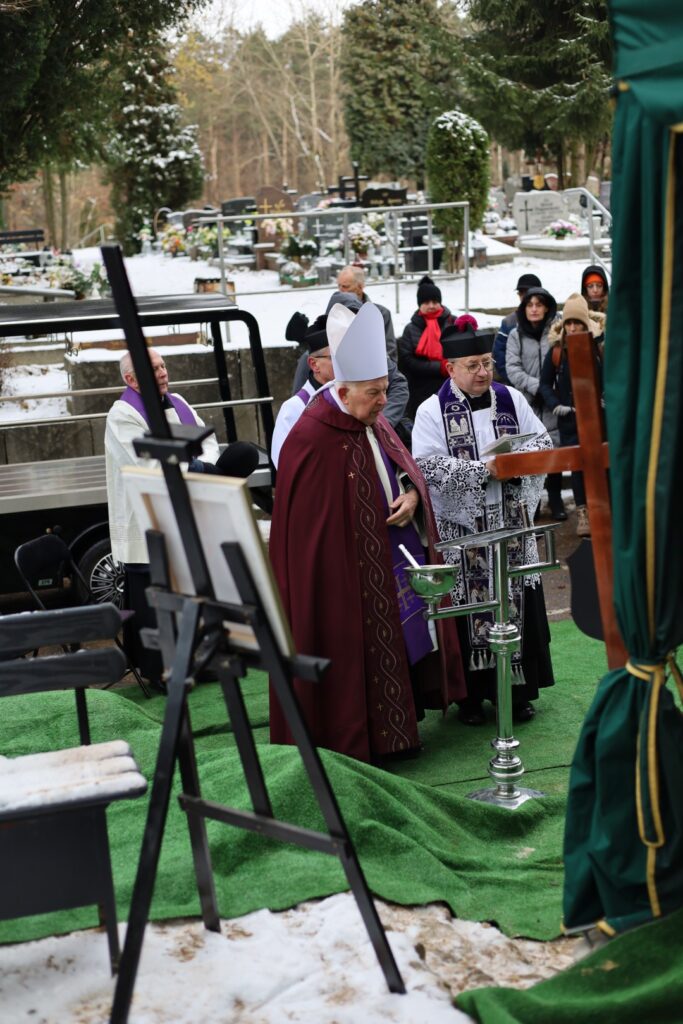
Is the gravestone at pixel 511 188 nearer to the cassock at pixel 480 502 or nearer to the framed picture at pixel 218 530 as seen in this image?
the cassock at pixel 480 502

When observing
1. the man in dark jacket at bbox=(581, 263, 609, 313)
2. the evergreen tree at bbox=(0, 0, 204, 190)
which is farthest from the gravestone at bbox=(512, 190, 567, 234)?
the man in dark jacket at bbox=(581, 263, 609, 313)

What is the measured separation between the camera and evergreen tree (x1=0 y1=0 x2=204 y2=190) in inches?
465

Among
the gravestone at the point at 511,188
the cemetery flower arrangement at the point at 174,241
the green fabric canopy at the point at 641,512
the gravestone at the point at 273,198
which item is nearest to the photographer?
the green fabric canopy at the point at 641,512

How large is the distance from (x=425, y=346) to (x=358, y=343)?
4643mm

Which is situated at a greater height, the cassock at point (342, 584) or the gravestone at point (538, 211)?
the gravestone at point (538, 211)

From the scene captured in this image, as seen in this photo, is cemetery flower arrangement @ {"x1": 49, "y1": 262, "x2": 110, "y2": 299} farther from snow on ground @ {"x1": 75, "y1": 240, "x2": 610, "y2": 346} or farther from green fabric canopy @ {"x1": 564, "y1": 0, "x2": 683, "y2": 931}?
green fabric canopy @ {"x1": 564, "y1": 0, "x2": 683, "y2": 931}

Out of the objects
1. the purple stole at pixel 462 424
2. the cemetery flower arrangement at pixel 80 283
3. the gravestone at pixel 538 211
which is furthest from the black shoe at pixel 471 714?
the gravestone at pixel 538 211

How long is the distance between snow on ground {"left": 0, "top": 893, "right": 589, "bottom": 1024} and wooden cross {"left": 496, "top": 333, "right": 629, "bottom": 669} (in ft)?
2.79

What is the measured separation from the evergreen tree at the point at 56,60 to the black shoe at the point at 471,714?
794 cm

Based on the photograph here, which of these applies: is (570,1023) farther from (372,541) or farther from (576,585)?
(372,541)

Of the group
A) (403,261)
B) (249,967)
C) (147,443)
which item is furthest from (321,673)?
(403,261)

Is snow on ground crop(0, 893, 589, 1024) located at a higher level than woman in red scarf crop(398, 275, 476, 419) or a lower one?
lower

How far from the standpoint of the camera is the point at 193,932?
3.77m

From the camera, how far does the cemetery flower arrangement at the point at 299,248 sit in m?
18.7
